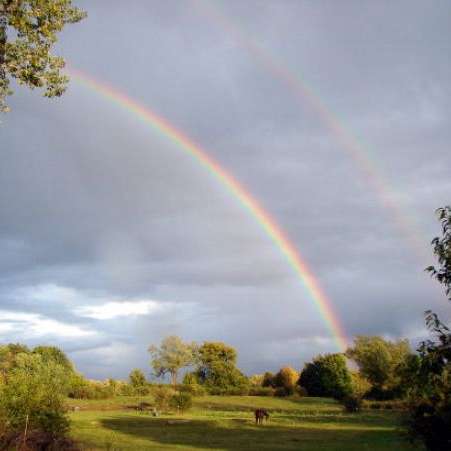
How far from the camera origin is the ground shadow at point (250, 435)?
33094mm

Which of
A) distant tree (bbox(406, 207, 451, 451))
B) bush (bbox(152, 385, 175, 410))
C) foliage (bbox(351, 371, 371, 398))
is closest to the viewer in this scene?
distant tree (bbox(406, 207, 451, 451))

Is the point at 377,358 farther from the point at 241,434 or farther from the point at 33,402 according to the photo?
the point at 33,402

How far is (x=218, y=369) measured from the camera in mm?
123188

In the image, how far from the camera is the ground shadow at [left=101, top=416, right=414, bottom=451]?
33.1 m

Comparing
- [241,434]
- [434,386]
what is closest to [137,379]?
[241,434]

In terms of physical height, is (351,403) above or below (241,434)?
above

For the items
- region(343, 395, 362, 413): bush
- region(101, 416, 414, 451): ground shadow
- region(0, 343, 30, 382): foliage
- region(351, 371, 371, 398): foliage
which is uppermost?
region(0, 343, 30, 382): foliage

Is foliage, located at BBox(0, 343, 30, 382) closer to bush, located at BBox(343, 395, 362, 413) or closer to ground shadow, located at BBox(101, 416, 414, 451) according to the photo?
ground shadow, located at BBox(101, 416, 414, 451)

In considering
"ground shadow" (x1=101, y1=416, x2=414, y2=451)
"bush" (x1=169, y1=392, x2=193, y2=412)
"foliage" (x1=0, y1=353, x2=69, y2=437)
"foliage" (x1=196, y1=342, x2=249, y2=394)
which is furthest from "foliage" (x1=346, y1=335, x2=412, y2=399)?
"foliage" (x1=0, y1=353, x2=69, y2=437)

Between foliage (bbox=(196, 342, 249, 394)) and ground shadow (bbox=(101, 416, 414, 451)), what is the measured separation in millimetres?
66611

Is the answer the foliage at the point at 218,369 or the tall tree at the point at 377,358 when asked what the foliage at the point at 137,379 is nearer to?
the foliage at the point at 218,369

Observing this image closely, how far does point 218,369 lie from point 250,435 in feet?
279

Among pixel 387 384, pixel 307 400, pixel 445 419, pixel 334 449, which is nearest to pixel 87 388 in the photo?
pixel 307 400

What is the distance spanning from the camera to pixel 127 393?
A: 334ft
